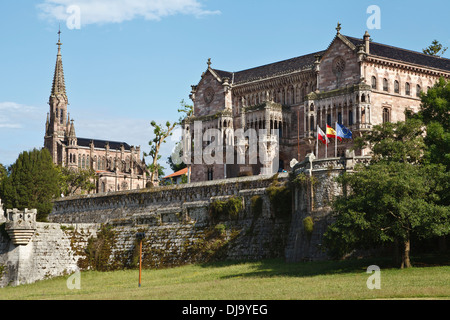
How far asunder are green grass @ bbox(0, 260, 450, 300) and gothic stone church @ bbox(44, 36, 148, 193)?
106478 millimetres

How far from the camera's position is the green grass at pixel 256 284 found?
32.7 m

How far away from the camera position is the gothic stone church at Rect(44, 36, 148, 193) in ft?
530

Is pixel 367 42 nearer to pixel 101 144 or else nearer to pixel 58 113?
pixel 101 144

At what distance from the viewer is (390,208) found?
39.9 m

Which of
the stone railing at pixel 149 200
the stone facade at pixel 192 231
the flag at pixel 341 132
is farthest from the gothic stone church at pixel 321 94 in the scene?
the stone facade at pixel 192 231

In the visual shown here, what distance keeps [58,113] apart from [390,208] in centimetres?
14722

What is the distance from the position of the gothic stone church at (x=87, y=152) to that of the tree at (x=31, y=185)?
242 feet

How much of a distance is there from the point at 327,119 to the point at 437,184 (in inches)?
1383

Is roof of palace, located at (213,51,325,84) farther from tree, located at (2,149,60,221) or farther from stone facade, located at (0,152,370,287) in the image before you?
stone facade, located at (0,152,370,287)

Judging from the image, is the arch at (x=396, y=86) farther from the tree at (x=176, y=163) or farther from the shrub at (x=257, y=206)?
the tree at (x=176, y=163)

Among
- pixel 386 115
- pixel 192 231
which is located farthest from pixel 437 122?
pixel 386 115

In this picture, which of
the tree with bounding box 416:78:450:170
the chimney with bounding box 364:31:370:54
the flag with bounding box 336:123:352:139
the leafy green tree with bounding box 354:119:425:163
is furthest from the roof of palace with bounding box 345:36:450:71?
the leafy green tree with bounding box 354:119:425:163

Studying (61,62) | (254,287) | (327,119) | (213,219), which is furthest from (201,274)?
(61,62)

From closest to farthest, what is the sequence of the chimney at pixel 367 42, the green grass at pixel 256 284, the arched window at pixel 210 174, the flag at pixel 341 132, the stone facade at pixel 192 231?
1. the green grass at pixel 256 284
2. the stone facade at pixel 192 231
3. the flag at pixel 341 132
4. the chimney at pixel 367 42
5. the arched window at pixel 210 174
